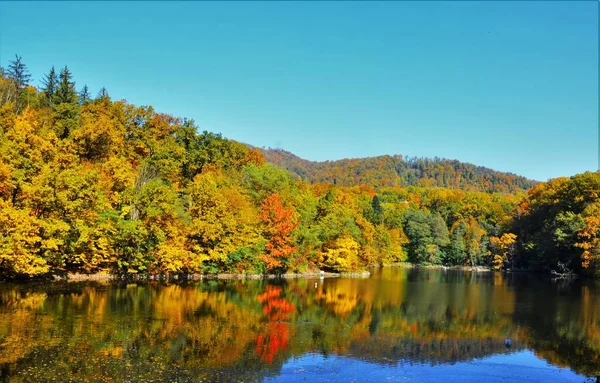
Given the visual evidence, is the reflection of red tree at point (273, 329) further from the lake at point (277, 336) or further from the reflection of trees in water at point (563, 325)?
the reflection of trees in water at point (563, 325)

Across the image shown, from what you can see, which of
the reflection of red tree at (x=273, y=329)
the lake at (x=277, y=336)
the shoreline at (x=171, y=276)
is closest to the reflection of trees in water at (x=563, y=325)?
the lake at (x=277, y=336)

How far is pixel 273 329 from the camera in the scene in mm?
26516

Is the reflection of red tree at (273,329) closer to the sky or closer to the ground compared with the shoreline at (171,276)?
closer to the ground

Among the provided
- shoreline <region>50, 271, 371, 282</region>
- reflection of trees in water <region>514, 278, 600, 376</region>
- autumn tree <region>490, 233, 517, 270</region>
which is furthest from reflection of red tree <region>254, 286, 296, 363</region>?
autumn tree <region>490, 233, 517, 270</region>

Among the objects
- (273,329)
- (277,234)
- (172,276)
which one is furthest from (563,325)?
(172,276)

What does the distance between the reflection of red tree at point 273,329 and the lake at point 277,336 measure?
0.08 m

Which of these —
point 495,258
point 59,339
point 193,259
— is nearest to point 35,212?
point 193,259

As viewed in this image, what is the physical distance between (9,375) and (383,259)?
79.4 meters

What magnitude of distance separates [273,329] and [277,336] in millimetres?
1635

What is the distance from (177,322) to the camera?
86.7ft

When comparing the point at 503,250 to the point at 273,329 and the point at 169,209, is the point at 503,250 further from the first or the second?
the point at 273,329

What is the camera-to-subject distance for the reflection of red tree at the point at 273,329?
71.9ft

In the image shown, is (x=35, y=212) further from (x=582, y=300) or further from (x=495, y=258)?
(x=495, y=258)

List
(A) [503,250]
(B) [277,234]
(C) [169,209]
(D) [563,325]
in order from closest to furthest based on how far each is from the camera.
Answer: (D) [563,325]
(C) [169,209]
(B) [277,234]
(A) [503,250]
